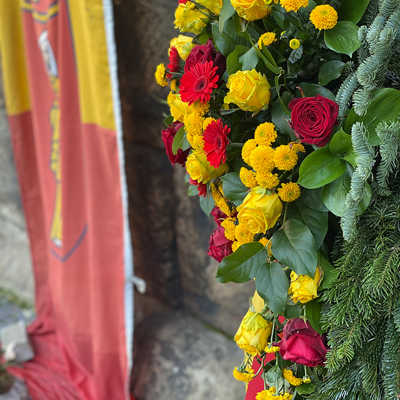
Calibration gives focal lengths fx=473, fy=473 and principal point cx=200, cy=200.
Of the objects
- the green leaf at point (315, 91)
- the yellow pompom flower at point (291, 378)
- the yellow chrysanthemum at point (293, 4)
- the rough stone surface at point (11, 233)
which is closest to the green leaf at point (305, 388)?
the yellow pompom flower at point (291, 378)

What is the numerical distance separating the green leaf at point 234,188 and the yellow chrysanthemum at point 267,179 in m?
0.06

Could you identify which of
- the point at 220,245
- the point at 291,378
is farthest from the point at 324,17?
the point at 291,378

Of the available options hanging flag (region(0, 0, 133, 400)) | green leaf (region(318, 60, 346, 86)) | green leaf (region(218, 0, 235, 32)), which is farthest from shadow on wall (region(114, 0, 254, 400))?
green leaf (region(318, 60, 346, 86))

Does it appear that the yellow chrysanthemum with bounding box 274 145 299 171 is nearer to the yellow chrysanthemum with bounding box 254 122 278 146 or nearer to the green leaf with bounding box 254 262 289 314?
the yellow chrysanthemum with bounding box 254 122 278 146

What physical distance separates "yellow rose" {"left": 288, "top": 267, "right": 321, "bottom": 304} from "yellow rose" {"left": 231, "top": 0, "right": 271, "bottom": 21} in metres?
0.33

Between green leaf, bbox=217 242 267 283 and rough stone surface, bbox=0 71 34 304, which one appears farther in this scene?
rough stone surface, bbox=0 71 34 304

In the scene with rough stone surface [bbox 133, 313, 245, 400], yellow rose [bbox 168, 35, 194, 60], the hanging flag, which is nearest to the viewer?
yellow rose [bbox 168, 35, 194, 60]

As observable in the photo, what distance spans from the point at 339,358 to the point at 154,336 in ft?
3.93

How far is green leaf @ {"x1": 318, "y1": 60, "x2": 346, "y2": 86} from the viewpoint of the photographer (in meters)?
0.57

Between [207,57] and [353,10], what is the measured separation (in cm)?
20

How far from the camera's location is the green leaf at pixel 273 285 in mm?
596

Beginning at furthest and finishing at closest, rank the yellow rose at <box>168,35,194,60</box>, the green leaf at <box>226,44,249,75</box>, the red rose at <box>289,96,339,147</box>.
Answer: the yellow rose at <box>168,35,194,60</box> < the green leaf at <box>226,44,249,75</box> < the red rose at <box>289,96,339,147</box>

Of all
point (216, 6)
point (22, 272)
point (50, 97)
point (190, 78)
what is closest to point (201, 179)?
point (190, 78)

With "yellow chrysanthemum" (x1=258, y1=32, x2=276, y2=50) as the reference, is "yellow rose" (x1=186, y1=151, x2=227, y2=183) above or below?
below
